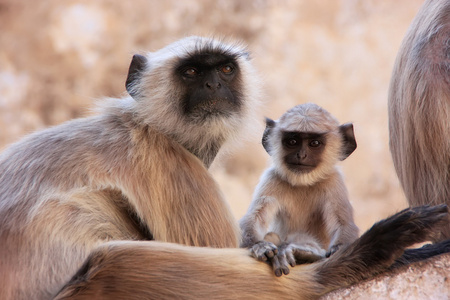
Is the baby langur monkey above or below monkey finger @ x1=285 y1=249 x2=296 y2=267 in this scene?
above

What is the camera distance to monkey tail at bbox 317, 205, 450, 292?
2492mm

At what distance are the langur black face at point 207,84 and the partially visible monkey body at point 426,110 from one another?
78 cm

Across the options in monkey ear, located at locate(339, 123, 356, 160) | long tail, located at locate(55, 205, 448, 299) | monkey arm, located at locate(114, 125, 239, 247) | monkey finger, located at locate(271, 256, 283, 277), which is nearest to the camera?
long tail, located at locate(55, 205, 448, 299)

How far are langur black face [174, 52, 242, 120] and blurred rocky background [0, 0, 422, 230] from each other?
Answer: 5.73m

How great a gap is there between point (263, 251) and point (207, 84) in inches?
33.8

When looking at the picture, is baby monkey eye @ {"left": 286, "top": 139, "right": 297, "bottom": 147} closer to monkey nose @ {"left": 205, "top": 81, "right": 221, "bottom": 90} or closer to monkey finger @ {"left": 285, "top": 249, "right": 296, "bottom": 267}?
monkey nose @ {"left": 205, "top": 81, "right": 221, "bottom": 90}

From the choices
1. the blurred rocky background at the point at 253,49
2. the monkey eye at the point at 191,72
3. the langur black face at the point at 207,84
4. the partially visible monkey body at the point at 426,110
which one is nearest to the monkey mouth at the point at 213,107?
the langur black face at the point at 207,84

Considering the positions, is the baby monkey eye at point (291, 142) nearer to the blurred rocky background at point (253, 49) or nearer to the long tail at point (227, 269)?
the long tail at point (227, 269)

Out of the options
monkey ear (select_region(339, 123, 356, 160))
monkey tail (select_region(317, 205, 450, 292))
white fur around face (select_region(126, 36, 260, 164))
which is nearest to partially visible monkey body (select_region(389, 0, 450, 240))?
monkey ear (select_region(339, 123, 356, 160))

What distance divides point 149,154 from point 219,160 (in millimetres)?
614

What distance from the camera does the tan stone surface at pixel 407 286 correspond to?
8.13 ft

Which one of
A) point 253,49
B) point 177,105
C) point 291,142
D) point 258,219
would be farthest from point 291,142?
point 253,49

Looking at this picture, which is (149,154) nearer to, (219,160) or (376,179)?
(219,160)

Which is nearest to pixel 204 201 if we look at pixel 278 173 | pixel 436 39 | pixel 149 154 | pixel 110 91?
pixel 149 154
